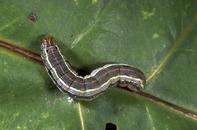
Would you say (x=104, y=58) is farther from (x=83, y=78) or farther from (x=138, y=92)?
(x=138, y=92)

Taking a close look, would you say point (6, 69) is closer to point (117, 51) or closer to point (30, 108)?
point (30, 108)

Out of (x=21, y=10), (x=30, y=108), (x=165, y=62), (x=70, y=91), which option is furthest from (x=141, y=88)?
(x=21, y=10)

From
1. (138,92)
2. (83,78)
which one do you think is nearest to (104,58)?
(83,78)

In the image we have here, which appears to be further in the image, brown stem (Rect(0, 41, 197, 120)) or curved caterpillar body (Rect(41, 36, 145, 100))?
curved caterpillar body (Rect(41, 36, 145, 100))

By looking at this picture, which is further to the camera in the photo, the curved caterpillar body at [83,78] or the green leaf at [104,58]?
the curved caterpillar body at [83,78]
